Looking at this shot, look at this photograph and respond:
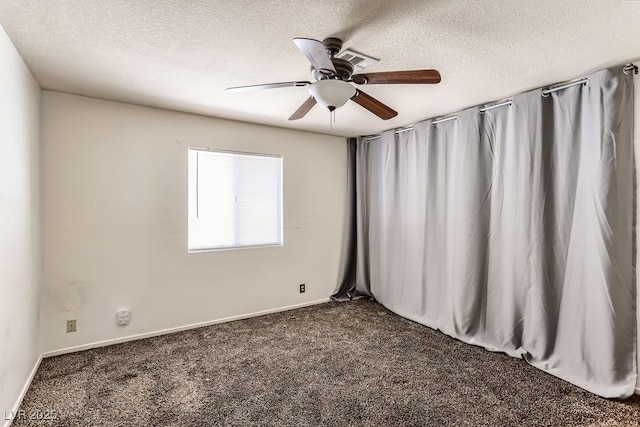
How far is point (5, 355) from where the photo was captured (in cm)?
174

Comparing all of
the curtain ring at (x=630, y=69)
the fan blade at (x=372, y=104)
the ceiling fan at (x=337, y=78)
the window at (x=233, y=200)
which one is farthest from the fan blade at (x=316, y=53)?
the window at (x=233, y=200)

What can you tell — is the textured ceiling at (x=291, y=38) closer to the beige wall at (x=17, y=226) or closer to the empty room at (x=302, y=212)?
the empty room at (x=302, y=212)

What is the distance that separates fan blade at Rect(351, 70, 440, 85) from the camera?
169 centimetres

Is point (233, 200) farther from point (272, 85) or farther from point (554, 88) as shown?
point (554, 88)

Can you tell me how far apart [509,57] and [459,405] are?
219 centimetres

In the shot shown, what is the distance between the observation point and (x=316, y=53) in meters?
1.54

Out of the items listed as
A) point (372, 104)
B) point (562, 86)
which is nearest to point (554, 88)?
point (562, 86)

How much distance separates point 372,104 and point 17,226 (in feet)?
7.73

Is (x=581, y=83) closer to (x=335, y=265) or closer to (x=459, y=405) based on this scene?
(x=459, y=405)

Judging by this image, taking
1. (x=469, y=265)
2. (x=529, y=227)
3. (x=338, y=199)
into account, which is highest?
(x=338, y=199)

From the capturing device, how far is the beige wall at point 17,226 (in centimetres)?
173

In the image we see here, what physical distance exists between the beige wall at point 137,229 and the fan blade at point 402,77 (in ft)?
6.76

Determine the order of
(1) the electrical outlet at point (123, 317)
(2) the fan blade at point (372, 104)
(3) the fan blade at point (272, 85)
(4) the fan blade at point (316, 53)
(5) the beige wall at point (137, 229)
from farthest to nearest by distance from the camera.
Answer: (1) the electrical outlet at point (123, 317), (5) the beige wall at point (137, 229), (2) the fan blade at point (372, 104), (3) the fan blade at point (272, 85), (4) the fan blade at point (316, 53)

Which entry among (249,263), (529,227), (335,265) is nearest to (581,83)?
(529,227)
